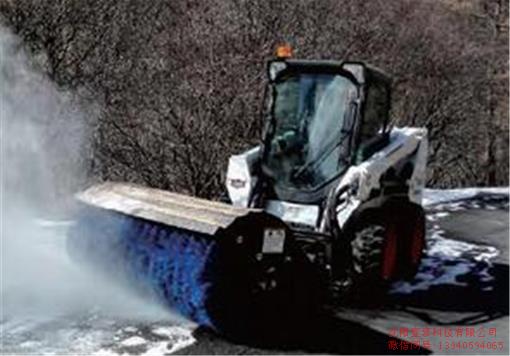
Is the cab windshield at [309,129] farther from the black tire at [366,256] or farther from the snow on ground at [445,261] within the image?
the snow on ground at [445,261]

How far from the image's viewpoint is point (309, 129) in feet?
26.2

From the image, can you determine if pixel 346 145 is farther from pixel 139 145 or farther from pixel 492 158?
pixel 492 158

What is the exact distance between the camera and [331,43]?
15.6m

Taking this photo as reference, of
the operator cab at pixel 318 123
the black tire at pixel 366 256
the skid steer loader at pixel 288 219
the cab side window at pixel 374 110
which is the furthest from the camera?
the cab side window at pixel 374 110

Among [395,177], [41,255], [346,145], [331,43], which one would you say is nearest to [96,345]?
[41,255]

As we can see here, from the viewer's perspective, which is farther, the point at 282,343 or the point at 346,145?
the point at 346,145

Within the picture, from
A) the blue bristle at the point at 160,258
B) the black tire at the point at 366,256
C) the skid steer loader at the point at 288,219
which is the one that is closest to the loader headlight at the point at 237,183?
the skid steer loader at the point at 288,219

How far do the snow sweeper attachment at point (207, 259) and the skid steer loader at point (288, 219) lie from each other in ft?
0.04

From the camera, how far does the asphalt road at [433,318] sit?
20.3 feet

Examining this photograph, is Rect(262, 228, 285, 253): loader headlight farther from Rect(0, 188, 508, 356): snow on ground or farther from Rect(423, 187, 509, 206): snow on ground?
Rect(423, 187, 509, 206): snow on ground

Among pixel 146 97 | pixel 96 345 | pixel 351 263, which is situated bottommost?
pixel 96 345

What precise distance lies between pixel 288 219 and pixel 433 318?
1.57m

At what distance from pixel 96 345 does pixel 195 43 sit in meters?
7.55

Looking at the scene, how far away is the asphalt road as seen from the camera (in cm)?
620
